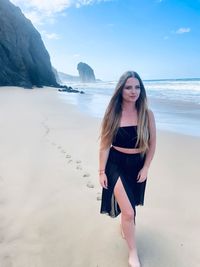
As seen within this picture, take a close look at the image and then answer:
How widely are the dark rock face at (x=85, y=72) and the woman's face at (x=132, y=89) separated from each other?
118262mm

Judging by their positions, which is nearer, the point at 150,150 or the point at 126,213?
the point at 126,213

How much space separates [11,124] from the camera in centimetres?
859

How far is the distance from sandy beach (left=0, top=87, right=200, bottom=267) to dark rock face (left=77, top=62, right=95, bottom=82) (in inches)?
4551

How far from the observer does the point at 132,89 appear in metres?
2.82

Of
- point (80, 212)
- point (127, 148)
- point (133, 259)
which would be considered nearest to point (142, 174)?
point (127, 148)

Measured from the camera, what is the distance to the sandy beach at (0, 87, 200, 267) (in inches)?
115

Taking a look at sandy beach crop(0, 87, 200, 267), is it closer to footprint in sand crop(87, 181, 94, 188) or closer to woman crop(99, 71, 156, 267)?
footprint in sand crop(87, 181, 94, 188)

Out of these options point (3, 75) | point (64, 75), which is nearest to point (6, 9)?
point (3, 75)

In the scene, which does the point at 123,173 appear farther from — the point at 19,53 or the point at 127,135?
the point at 19,53

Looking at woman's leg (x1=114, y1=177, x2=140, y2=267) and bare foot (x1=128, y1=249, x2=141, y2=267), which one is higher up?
woman's leg (x1=114, y1=177, x2=140, y2=267)

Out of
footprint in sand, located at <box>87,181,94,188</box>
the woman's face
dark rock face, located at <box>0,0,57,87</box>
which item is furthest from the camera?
dark rock face, located at <box>0,0,57,87</box>

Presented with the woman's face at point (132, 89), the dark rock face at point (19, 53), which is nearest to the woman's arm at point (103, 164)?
the woman's face at point (132, 89)

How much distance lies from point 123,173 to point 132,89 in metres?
0.80

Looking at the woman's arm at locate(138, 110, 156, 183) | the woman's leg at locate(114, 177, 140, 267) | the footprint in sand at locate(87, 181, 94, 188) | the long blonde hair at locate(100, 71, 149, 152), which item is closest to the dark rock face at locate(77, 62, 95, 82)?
the footprint in sand at locate(87, 181, 94, 188)
